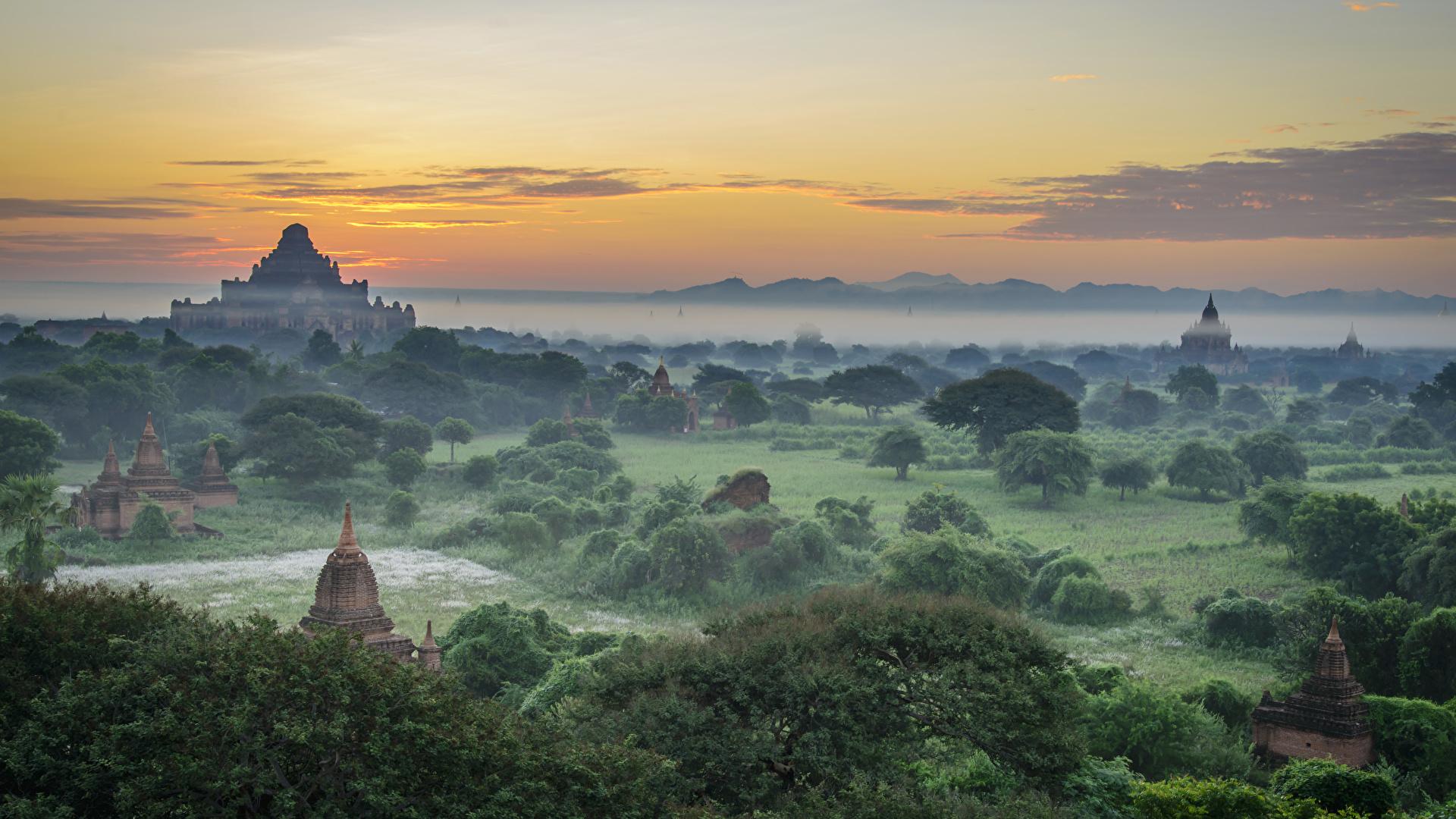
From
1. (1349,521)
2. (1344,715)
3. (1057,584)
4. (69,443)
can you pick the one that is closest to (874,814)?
(1344,715)

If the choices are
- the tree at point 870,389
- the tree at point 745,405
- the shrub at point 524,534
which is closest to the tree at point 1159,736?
the shrub at point 524,534

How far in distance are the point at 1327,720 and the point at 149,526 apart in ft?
105

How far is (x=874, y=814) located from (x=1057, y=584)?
1946 cm

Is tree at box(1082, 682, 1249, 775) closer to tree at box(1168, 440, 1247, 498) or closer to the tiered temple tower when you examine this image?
tree at box(1168, 440, 1247, 498)

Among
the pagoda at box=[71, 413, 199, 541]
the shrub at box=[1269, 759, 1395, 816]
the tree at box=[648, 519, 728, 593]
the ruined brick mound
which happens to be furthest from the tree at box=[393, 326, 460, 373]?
the shrub at box=[1269, 759, 1395, 816]

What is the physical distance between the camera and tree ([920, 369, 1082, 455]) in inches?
2286

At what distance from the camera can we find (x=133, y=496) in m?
39.0

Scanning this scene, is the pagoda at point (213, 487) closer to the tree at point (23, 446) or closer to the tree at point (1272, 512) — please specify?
the tree at point (23, 446)

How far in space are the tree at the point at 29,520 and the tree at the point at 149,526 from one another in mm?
7225

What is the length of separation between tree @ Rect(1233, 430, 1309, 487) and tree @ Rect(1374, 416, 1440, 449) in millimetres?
16628

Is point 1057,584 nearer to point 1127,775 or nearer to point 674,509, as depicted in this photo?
point 674,509

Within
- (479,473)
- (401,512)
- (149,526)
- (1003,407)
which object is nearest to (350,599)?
(149,526)

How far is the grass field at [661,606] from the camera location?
29641 mm

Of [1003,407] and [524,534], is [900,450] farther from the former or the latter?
[524,534]
